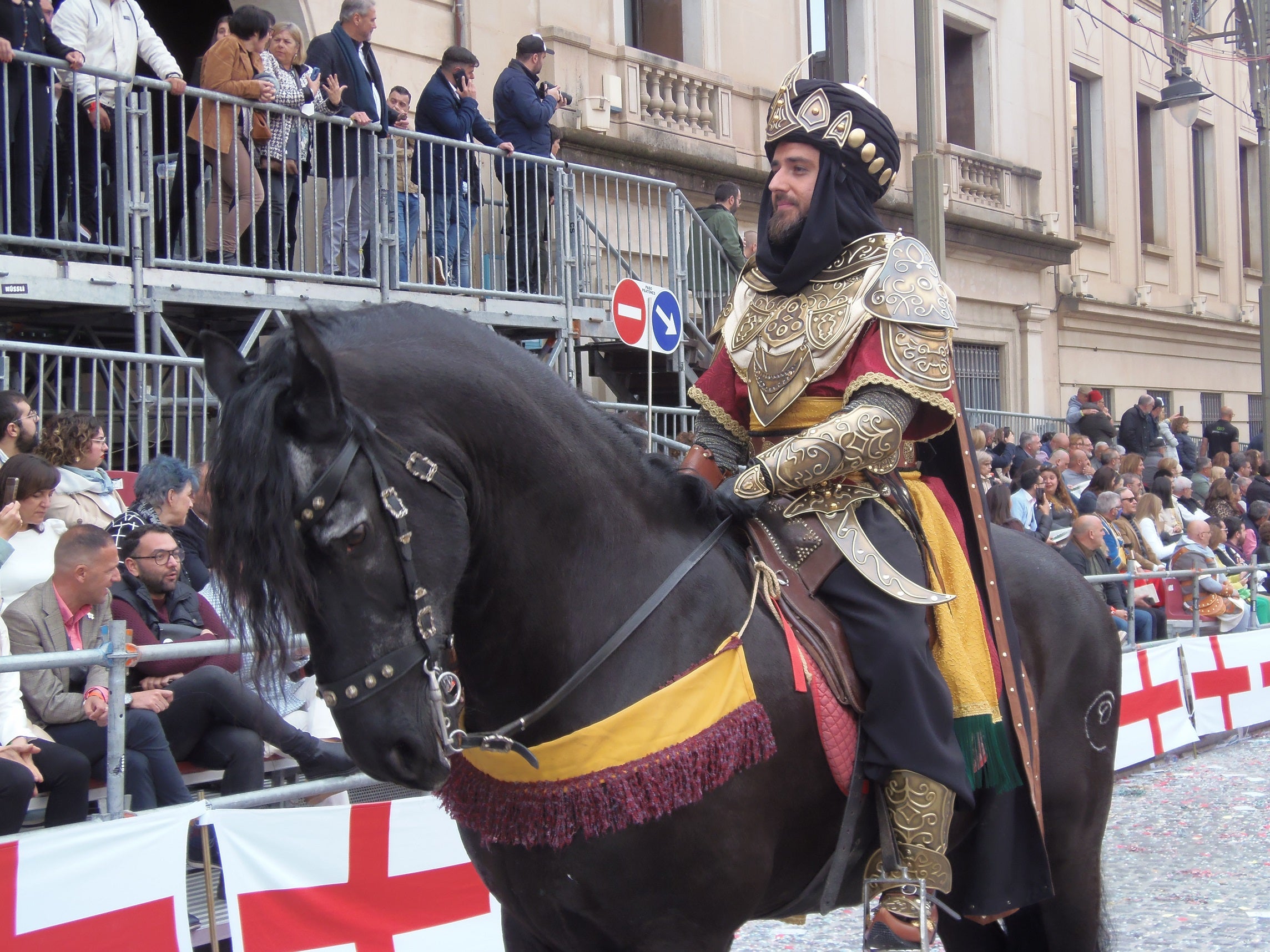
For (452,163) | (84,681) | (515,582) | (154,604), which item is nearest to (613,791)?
(515,582)

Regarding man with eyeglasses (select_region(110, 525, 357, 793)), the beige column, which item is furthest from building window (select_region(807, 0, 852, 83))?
man with eyeglasses (select_region(110, 525, 357, 793))

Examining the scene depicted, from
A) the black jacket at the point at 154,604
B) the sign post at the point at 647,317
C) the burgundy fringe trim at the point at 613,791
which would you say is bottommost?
the burgundy fringe trim at the point at 613,791

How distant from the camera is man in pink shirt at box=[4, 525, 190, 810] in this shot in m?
4.63

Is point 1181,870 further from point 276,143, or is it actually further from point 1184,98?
point 1184,98

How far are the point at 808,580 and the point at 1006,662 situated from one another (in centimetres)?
67

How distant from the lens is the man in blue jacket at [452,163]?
960cm

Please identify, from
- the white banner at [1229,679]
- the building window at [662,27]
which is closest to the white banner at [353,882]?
the white banner at [1229,679]

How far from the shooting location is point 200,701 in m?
5.11

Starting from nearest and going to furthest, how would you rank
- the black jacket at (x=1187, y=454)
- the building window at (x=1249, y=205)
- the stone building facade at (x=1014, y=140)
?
the stone building facade at (x=1014, y=140) → the black jacket at (x=1187, y=454) → the building window at (x=1249, y=205)

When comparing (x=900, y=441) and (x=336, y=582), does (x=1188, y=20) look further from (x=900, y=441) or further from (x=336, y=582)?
(x=336, y=582)

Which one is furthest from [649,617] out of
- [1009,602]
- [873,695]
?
[1009,602]

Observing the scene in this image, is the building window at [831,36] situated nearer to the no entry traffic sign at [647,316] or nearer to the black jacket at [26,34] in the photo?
the no entry traffic sign at [647,316]

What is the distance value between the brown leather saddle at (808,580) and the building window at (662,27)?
1297cm

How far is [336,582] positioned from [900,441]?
4.93 feet
